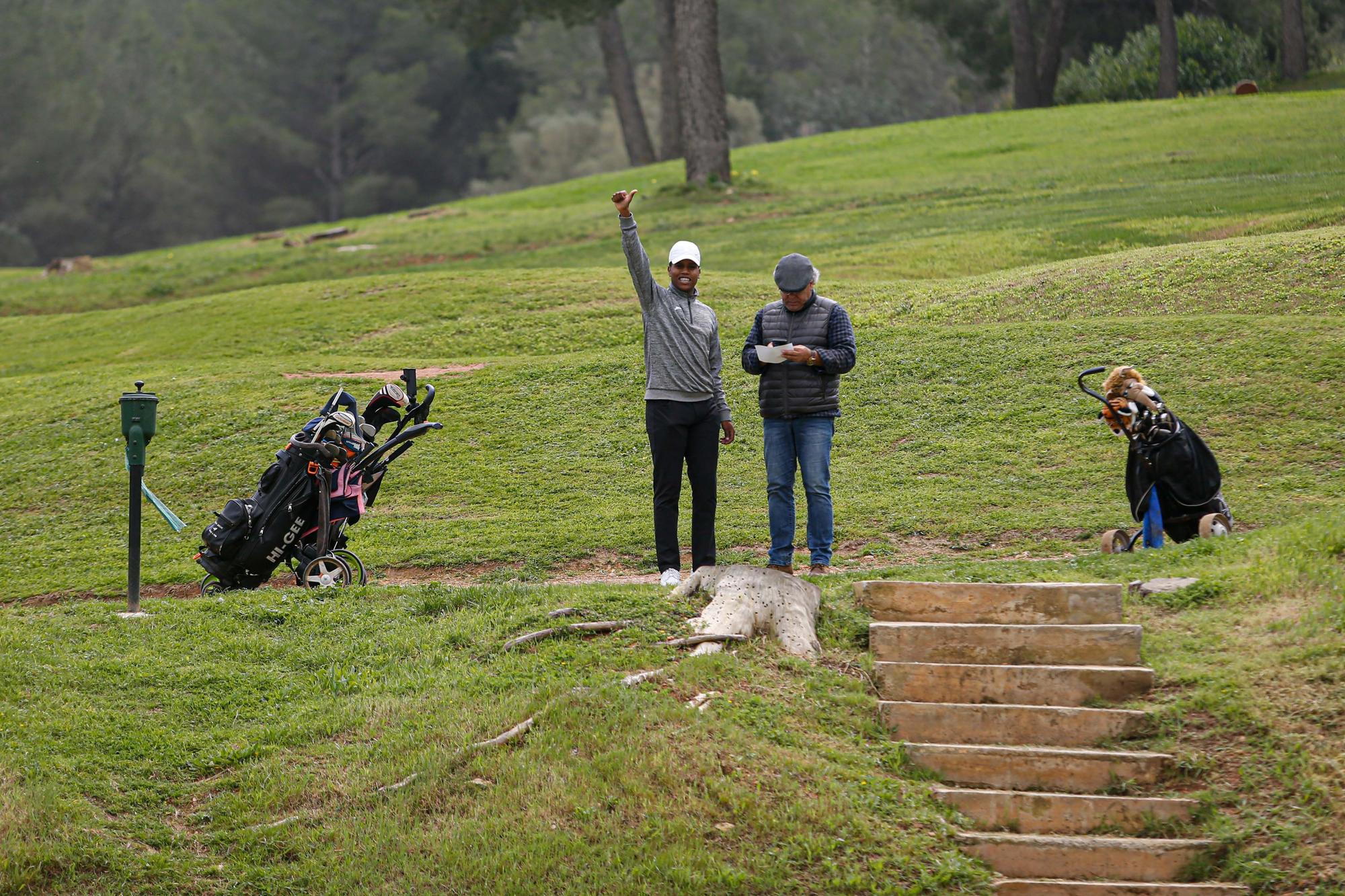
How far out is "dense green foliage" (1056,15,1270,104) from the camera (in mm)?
39781

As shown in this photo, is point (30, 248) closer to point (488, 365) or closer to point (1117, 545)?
point (488, 365)

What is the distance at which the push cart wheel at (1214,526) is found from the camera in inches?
363

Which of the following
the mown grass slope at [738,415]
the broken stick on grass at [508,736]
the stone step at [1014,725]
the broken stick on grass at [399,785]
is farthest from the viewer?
the mown grass slope at [738,415]

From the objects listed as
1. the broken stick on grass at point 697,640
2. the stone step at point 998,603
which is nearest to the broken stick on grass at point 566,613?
the broken stick on grass at point 697,640

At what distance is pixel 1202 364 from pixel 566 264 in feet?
42.1

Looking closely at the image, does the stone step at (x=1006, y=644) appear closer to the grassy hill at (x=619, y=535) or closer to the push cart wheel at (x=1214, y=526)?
the grassy hill at (x=619, y=535)

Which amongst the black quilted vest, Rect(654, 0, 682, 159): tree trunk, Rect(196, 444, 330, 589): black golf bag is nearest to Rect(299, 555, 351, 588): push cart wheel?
Rect(196, 444, 330, 589): black golf bag

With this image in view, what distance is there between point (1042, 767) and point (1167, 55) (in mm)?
35988

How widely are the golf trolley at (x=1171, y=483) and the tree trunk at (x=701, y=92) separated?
20371mm

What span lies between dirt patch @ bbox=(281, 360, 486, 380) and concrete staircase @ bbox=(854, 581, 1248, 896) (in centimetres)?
1014

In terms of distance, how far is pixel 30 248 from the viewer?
54.4 metres

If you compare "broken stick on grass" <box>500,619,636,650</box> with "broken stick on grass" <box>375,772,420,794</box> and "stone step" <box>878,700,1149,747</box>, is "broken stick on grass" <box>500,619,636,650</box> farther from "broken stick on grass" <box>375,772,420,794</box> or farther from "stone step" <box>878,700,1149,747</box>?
"stone step" <box>878,700,1149,747</box>

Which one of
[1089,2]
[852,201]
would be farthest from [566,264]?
[1089,2]

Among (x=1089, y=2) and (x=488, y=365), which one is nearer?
(x=488, y=365)
